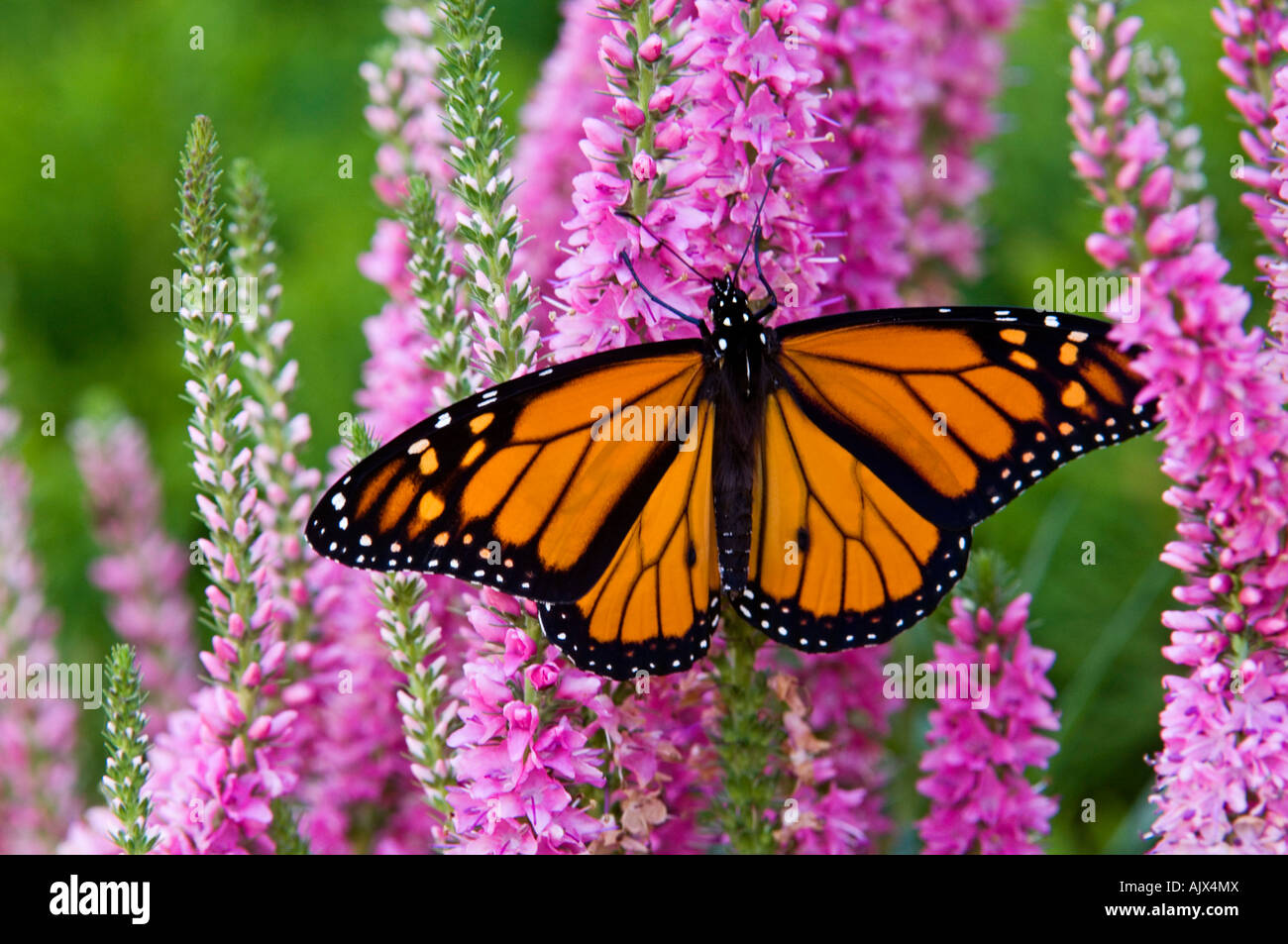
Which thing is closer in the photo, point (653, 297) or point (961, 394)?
point (653, 297)

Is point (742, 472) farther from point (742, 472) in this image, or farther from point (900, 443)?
point (900, 443)

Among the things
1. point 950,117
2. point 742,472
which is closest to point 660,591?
point 742,472

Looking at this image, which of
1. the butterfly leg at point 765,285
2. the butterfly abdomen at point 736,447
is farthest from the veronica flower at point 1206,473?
the butterfly abdomen at point 736,447

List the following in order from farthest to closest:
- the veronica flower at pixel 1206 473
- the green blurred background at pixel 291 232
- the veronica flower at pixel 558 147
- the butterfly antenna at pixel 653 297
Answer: the green blurred background at pixel 291 232
the veronica flower at pixel 558 147
the butterfly antenna at pixel 653 297
the veronica flower at pixel 1206 473

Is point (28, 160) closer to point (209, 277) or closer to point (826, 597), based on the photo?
point (209, 277)

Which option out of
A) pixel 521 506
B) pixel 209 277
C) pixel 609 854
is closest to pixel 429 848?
pixel 609 854

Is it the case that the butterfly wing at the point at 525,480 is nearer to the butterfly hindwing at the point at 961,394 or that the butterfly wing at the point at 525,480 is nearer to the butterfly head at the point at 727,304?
the butterfly head at the point at 727,304
